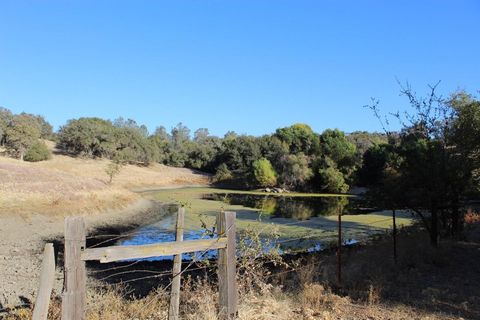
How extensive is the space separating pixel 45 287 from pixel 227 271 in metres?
2.15

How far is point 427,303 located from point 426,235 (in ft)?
24.7

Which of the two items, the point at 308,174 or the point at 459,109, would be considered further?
the point at 308,174

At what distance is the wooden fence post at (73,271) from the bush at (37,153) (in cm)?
7179

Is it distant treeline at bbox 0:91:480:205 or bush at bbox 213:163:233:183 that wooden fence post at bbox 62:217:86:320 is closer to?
distant treeline at bbox 0:91:480:205

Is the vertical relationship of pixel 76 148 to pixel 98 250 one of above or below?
above

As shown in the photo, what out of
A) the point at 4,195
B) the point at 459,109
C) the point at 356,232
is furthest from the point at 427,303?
the point at 4,195

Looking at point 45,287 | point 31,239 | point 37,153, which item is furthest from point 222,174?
point 45,287

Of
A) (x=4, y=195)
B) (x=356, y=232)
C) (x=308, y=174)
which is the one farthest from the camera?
(x=308, y=174)

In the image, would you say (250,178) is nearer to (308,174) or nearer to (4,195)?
(308,174)

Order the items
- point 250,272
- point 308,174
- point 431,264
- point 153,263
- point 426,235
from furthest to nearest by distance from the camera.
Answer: point 308,174
point 153,263
point 426,235
point 431,264
point 250,272

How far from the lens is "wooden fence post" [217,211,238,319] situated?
19.4 feet

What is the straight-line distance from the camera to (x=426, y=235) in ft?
48.3

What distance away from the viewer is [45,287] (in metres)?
4.74

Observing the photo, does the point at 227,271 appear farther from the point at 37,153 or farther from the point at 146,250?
the point at 37,153
